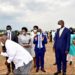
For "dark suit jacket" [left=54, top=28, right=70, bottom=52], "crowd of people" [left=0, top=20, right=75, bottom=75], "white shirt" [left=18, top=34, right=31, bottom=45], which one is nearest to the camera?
"crowd of people" [left=0, top=20, right=75, bottom=75]

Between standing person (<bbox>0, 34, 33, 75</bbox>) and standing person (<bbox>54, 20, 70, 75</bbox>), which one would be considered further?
standing person (<bbox>54, 20, 70, 75</bbox>)

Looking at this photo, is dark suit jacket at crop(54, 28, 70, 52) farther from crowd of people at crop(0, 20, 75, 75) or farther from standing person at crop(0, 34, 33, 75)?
standing person at crop(0, 34, 33, 75)

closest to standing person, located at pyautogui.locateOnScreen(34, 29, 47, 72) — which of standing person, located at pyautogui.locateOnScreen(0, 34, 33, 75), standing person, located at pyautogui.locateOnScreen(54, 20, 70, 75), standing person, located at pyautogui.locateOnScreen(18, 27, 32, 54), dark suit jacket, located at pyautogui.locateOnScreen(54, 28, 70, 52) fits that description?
standing person, located at pyautogui.locateOnScreen(18, 27, 32, 54)

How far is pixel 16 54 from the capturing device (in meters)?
7.81

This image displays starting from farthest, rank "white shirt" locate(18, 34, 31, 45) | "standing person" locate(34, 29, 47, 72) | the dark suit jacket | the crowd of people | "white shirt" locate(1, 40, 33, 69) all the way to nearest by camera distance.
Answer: "standing person" locate(34, 29, 47, 72)
"white shirt" locate(18, 34, 31, 45)
the dark suit jacket
the crowd of people
"white shirt" locate(1, 40, 33, 69)

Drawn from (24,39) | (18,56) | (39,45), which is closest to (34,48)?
(39,45)

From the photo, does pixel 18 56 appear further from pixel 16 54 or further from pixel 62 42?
pixel 62 42

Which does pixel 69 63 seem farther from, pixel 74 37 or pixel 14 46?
pixel 14 46

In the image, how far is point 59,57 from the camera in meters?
11.6

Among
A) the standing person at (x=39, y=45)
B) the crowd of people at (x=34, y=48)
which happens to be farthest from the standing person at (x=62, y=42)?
the standing person at (x=39, y=45)

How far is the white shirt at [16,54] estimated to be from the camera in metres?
7.67

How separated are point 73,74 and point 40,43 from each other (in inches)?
63.6

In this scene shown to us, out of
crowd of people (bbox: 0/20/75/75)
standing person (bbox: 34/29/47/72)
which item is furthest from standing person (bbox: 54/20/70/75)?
standing person (bbox: 34/29/47/72)

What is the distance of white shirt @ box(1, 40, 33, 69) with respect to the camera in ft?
25.2
